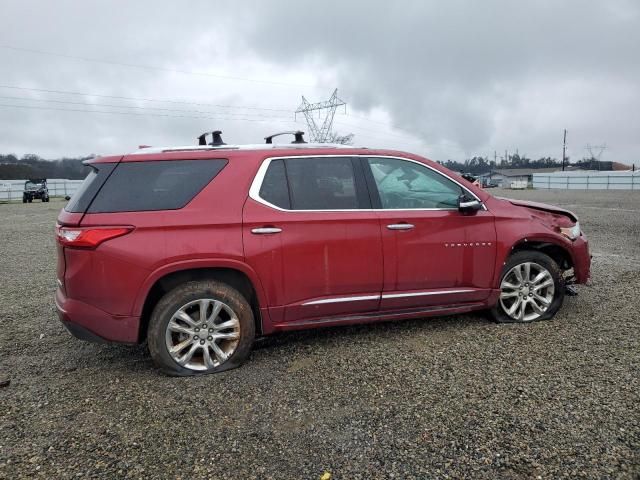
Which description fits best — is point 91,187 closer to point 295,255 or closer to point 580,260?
point 295,255

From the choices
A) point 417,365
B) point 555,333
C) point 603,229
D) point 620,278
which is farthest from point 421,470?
point 603,229

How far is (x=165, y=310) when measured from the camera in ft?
11.2

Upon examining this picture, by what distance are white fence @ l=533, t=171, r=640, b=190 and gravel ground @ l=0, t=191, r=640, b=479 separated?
167 ft

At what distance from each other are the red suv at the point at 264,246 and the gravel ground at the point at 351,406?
1.13ft

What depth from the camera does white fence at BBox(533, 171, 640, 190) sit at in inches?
1841

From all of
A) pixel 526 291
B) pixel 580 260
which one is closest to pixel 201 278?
pixel 526 291

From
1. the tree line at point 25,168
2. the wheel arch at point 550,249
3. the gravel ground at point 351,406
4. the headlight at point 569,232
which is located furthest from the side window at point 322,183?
the tree line at point 25,168

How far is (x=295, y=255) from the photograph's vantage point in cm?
364

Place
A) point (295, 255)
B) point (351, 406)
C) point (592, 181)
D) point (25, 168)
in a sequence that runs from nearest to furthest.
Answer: point (351, 406)
point (295, 255)
point (592, 181)
point (25, 168)

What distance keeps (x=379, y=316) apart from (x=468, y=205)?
125 cm

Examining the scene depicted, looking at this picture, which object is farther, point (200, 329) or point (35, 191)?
point (35, 191)

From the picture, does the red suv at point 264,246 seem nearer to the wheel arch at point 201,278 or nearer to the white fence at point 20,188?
the wheel arch at point 201,278

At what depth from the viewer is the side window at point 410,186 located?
4.05m

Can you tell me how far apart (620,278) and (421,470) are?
17.0ft
